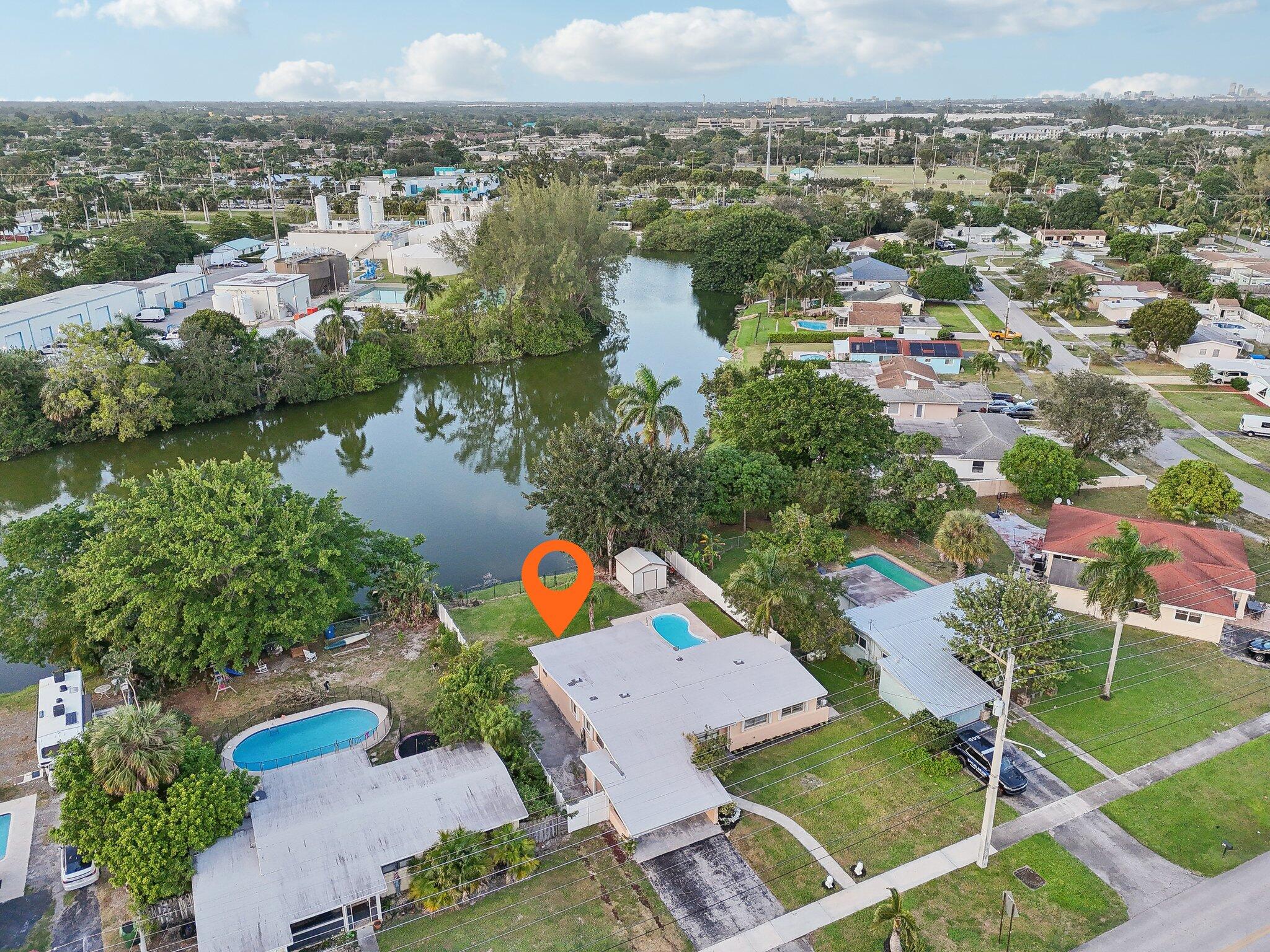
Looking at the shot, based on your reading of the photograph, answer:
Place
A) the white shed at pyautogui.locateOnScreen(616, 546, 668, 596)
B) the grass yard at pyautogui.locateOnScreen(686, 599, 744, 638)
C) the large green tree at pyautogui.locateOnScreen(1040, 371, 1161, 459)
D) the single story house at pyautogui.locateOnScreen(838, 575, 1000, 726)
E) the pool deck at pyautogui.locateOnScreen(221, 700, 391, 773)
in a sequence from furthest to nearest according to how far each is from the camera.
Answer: the large green tree at pyautogui.locateOnScreen(1040, 371, 1161, 459) → the white shed at pyautogui.locateOnScreen(616, 546, 668, 596) → the grass yard at pyautogui.locateOnScreen(686, 599, 744, 638) → the single story house at pyautogui.locateOnScreen(838, 575, 1000, 726) → the pool deck at pyautogui.locateOnScreen(221, 700, 391, 773)

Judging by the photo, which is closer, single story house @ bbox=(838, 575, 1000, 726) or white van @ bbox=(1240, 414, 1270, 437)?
single story house @ bbox=(838, 575, 1000, 726)

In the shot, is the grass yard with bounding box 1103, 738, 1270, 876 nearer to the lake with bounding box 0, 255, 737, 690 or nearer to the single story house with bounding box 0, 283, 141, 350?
the lake with bounding box 0, 255, 737, 690

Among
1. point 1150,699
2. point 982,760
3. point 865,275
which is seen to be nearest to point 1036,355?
point 865,275

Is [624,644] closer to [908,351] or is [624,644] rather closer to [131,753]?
[131,753]

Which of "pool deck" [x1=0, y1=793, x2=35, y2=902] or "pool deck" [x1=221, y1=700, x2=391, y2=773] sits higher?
"pool deck" [x1=221, y1=700, x2=391, y2=773]

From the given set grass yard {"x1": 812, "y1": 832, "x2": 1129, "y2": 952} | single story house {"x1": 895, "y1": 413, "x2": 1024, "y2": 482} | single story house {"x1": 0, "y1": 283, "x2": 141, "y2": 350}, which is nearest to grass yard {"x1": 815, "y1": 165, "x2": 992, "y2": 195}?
single story house {"x1": 895, "y1": 413, "x2": 1024, "y2": 482}

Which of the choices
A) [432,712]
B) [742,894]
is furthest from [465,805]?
[742,894]

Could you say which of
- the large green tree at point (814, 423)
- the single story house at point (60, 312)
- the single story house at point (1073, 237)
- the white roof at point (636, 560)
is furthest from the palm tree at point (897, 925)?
the single story house at point (1073, 237)

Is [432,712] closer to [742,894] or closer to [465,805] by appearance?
[465,805]
